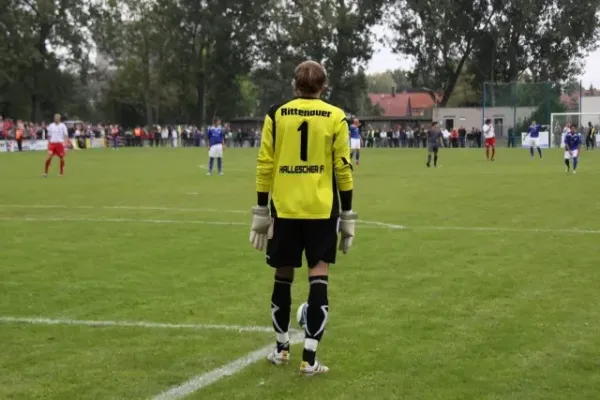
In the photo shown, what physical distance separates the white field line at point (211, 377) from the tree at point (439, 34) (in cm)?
6573

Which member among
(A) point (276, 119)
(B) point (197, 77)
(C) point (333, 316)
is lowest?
(C) point (333, 316)

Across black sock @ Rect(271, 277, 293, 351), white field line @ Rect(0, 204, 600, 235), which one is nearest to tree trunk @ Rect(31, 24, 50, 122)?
white field line @ Rect(0, 204, 600, 235)

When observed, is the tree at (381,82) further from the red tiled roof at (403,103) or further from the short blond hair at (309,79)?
the short blond hair at (309,79)

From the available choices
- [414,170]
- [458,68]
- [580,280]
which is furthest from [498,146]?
[580,280]

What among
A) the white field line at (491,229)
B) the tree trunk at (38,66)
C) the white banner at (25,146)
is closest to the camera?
the white field line at (491,229)

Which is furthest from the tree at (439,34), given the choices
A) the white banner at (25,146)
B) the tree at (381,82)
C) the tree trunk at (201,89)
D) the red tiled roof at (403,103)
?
the tree at (381,82)

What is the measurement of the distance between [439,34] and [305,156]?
221 ft

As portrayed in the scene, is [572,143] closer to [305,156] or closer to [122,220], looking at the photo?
[122,220]

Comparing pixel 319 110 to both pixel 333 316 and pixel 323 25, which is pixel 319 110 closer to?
pixel 333 316

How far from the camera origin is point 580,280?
870cm

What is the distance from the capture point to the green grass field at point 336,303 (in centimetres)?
543

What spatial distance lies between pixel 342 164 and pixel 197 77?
7298 cm

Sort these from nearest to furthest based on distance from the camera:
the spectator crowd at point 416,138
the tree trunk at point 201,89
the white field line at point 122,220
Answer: the white field line at point 122,220
the spectator crowd at point 416,138
the tree trunk at point 201,89

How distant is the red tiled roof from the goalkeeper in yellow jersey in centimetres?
10605
